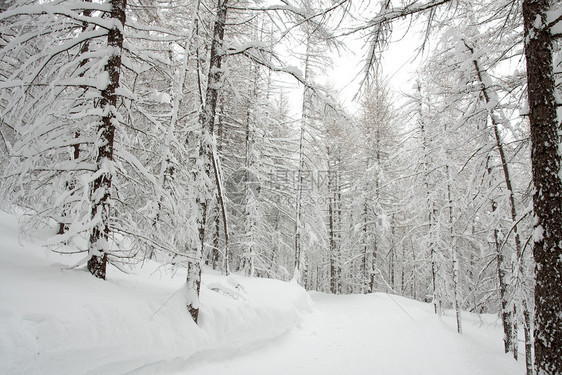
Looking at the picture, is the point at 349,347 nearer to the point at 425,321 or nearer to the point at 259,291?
the point at 259,291

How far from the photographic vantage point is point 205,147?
231 inches

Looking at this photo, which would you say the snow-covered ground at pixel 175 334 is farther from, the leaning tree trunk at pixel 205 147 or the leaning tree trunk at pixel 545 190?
the leaning tree trunk at pixel 545 190

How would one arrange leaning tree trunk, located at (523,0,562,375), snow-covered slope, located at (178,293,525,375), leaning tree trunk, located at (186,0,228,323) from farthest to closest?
snow-covered slope, located at (178,293,525,375), leaning tree trunk, located at (186,0,228,323), leaning tree trunk, located at (523,0,562,375)

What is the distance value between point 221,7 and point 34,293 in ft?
18.9

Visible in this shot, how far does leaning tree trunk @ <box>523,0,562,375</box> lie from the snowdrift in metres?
4.81

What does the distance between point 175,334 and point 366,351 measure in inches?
207

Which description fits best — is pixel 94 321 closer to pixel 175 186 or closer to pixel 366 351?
pixel 175 186

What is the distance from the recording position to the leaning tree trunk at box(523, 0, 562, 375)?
291cm

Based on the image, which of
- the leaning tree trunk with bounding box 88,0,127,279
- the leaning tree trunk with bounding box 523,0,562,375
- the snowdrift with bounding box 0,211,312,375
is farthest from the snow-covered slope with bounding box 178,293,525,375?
the leaning tree trunk with bounding box 523,0,562,375

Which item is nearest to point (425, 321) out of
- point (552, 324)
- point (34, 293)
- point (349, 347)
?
point (349, 347)

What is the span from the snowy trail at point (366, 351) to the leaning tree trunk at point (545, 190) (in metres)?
4.11

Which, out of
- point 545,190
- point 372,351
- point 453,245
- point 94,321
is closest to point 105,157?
point 94,321

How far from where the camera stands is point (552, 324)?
2918mm

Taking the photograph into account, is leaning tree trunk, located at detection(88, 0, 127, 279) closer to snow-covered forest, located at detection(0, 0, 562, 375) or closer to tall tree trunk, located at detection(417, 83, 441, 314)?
snow-covered forest, located at detection(0, 0, 562, 375)
